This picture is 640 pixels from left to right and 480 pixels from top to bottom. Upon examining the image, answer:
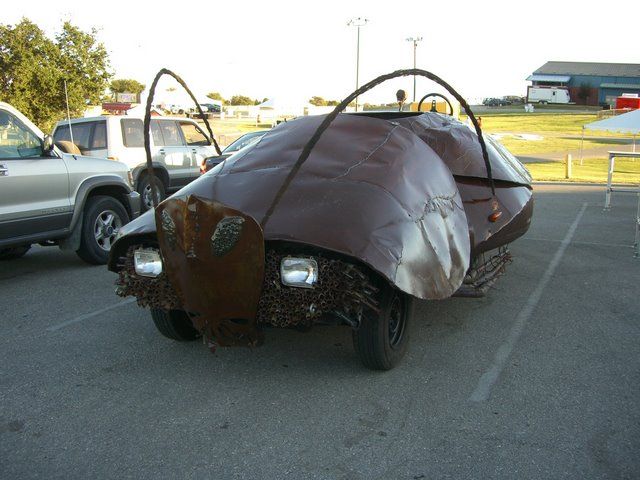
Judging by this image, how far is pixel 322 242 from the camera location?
148 inches

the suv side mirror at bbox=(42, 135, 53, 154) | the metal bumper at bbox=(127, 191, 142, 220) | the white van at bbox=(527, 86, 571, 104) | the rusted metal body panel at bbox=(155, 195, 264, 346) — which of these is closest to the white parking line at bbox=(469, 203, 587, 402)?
the rusted metal body panel at bbox=(155, 195, 264, 346)

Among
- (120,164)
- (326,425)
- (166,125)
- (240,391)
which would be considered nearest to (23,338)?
(240,391)

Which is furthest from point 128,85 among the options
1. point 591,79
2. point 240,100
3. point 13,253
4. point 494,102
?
point 13,253

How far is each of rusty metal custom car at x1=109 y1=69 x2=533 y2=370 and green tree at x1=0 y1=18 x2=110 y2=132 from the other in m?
19.5

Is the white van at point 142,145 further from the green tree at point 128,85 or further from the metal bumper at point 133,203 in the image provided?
the green tree at point 128,85

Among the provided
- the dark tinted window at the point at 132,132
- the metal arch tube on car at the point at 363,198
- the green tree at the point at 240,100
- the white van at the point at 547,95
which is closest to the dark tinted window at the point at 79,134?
the dark tinted window at the point at 132,132

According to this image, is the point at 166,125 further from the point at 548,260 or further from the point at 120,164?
the point at 548,260

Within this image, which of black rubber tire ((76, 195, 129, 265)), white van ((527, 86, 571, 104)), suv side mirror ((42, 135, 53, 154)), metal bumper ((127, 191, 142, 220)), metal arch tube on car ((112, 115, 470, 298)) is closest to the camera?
metal arch tube on car ((112, 115, 470, 298))

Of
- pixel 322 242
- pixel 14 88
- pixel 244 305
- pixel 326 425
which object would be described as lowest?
pixel 326 425

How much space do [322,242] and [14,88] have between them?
2154cm

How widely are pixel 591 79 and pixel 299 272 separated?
106m

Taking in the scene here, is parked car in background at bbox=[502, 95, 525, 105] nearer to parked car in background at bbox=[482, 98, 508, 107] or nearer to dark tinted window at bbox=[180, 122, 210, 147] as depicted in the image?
parked car in background at bbox=[482, 98, 508, 107]

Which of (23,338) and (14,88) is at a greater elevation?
(14,88)

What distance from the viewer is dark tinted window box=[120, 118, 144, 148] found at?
12938mm
